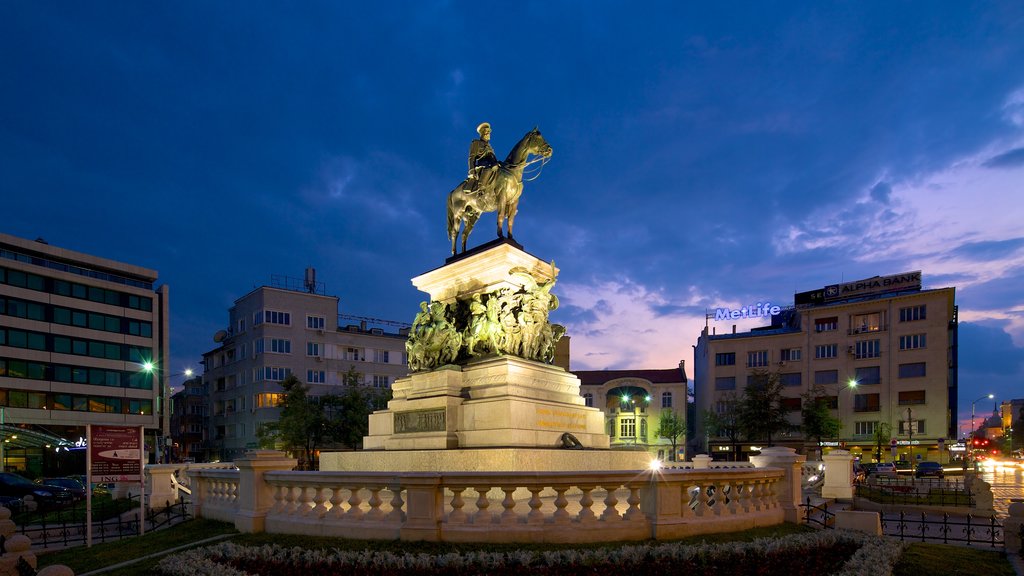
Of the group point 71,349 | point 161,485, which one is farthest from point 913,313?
point 71,349

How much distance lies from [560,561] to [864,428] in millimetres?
79358

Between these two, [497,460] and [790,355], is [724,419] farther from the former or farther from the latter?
[497,460]

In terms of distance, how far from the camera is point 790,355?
82.4 meters

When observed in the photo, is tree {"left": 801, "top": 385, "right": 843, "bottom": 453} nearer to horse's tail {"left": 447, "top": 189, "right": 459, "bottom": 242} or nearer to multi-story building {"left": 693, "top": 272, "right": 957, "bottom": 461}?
multi-story building {"left": 693, "top": 272, "right": 957, "bottom": 461}

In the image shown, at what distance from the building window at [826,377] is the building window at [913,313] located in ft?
31.2

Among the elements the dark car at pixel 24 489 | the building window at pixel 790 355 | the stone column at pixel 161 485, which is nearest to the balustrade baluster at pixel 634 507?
the stone column at pixel 161 485

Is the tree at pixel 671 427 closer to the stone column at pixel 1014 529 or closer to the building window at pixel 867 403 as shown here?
the building window at pixel 867 403

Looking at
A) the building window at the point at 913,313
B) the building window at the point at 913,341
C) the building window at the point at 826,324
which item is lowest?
the building window at the point at 913,341

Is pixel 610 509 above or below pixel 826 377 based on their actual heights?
above

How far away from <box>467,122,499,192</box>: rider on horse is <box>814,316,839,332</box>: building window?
71650 mm

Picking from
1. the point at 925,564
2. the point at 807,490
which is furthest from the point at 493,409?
the point at 807,490

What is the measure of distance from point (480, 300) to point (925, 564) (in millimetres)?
12455

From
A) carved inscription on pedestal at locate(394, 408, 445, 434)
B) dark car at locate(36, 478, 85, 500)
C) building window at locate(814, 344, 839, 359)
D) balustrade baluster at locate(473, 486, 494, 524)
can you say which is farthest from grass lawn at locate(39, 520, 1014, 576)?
building window at locate(814, 344, 839, 359)

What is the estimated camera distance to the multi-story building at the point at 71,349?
64688 millimetres
